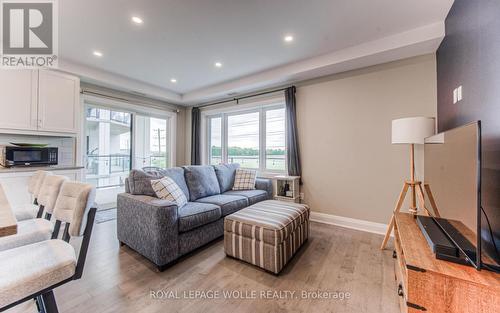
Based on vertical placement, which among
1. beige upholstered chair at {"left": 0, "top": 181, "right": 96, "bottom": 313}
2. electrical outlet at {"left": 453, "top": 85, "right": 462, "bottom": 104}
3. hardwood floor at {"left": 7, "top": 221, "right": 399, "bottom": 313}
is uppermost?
electrical outlet at {"left": 453, "top": 85, "right": 462, "bottom": 104}

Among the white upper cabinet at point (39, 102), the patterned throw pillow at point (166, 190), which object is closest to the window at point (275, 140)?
the patterned throw pillow at point (166, 190)

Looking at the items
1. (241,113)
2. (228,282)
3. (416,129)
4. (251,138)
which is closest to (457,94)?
(416,129)

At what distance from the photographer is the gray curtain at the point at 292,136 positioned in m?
3.57

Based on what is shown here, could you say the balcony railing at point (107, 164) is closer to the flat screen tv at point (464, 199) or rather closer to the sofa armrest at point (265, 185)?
the sofa armrest at point (265, 185)

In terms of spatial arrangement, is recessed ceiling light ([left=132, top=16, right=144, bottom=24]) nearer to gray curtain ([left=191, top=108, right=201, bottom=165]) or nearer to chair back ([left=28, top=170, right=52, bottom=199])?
chair back ([left=28, top=170, right=52, bottom=199])

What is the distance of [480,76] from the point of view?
1.47 meters

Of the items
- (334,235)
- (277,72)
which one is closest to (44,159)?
(277,72)

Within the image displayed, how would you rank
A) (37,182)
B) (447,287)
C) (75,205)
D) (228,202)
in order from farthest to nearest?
(228,202) → (37,182) → (75,205) → (447,287)

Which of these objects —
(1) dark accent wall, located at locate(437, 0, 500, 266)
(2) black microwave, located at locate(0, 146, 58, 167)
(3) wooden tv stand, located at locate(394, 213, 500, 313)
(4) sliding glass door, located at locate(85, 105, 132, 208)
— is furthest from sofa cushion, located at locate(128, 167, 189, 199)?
(1) dark accent wall, located at locate(437, 0, 500, 266)

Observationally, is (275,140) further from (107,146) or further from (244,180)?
(107,146)

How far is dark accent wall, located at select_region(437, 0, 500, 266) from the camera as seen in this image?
1.21 m

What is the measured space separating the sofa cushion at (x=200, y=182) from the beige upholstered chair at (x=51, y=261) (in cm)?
167

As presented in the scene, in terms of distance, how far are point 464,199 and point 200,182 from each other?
8.89ft

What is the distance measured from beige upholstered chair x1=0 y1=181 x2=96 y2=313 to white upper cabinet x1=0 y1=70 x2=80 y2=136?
8.38ft
